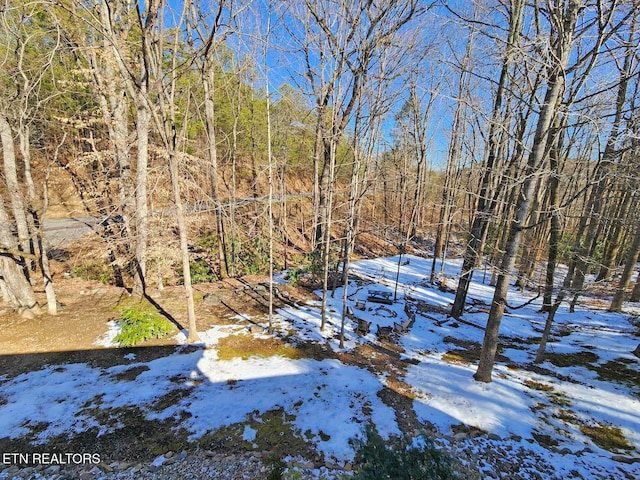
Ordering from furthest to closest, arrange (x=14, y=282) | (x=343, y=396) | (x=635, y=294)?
(x=635, y=294) → (x=14, y=282) → (x=343, y=396)

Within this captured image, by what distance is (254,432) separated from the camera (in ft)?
13.1

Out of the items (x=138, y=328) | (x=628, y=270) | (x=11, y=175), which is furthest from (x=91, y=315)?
(x=628, y=270)

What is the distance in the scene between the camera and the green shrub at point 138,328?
19.7 feet

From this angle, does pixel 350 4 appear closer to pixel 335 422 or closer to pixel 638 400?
pixel 335 422

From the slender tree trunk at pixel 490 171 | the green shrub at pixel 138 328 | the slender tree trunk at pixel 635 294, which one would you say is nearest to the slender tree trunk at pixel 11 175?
the green shrub at pixel 138 328

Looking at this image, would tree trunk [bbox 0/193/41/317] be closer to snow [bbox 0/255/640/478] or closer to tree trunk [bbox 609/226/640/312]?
snow [bbox 0/255/640/478]

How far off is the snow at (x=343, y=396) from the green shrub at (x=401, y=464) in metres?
1.54

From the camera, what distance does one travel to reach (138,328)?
618 centimetres

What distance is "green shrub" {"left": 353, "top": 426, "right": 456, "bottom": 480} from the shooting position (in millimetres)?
2248

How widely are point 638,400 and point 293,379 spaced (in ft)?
20.7

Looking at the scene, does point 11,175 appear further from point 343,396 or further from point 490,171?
point 490,171

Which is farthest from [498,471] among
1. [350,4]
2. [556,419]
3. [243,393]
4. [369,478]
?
[350,4]

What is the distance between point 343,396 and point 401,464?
107 inches

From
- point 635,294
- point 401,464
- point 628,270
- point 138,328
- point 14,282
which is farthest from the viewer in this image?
point 635,294
